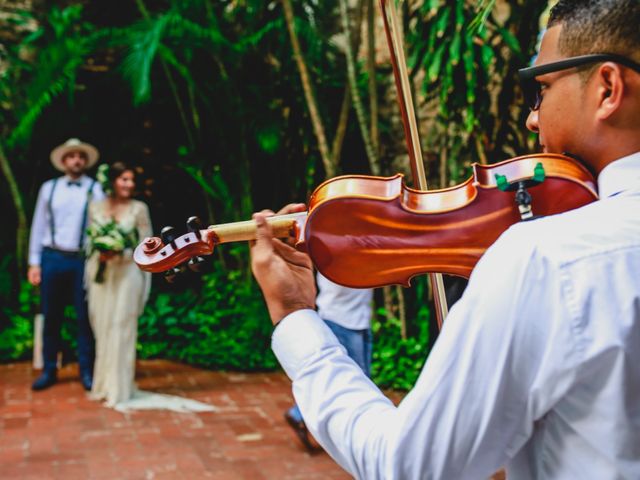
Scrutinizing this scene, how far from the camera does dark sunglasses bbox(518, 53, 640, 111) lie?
92 cm

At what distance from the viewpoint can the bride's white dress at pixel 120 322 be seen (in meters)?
5.32

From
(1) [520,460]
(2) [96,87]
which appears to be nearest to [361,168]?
(2) [96,87]

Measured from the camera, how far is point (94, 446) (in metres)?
4.34

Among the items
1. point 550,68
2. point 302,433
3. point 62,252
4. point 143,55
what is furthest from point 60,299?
point 550,68

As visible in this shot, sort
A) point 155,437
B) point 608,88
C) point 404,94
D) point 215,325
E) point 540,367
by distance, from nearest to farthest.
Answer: point 540,367
point 608,88
point 404,94
point 155,437
point 215,325

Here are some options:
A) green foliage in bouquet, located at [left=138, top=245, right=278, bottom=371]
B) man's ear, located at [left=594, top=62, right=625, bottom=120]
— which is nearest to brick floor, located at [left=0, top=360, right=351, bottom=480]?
green foliage in bouquet, located at [left=138, top=245, right=278, bottom=371]

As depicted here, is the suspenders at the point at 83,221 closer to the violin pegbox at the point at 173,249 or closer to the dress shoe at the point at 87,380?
the dress shoe at the point at 87,380

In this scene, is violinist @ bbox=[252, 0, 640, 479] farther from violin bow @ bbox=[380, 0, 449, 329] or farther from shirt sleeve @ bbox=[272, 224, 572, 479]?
violin bow @ bbox=[380, 0, 449, 329]

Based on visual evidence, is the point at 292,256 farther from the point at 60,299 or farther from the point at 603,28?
the point at 60,299

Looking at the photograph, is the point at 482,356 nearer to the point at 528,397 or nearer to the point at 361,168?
the point at 528,397

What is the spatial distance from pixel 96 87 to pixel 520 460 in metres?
7.82

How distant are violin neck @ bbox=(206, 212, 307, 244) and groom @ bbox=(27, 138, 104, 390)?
444 cm

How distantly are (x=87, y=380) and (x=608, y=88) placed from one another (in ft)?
17.9

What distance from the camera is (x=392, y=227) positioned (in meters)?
1.42
